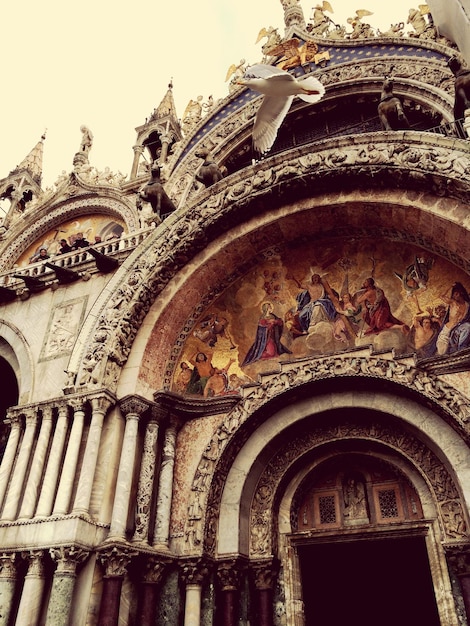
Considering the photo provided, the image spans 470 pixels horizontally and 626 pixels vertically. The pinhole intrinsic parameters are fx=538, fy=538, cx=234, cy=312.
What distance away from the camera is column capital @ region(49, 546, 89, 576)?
22.7ft

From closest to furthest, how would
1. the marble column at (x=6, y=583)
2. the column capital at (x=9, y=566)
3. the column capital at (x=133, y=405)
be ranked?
the marble column at (x=6, y=583), the column capital at (x=9, y=566), the column capital at (x=133, y=405)

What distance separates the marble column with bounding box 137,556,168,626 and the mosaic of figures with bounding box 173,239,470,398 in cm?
284

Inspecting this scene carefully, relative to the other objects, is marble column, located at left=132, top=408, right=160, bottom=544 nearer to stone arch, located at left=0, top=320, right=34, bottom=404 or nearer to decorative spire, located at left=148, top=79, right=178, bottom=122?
stone arch, located at left=0, top=320, right=34, bottom=404

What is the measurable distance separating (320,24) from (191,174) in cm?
548

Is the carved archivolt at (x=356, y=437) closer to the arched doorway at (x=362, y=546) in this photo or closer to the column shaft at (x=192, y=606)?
the arched doorway at (x=362, y=546)

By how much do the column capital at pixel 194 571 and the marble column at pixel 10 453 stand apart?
A: 2.98m

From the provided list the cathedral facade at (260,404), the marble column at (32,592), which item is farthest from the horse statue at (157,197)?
the marble column at (32,592)

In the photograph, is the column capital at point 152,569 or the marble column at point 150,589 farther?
the column capital at point 152,569

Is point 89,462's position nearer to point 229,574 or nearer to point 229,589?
point 229,574

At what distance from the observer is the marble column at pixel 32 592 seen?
6.83m

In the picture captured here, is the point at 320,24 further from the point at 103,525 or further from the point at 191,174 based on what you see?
the point at 103,525

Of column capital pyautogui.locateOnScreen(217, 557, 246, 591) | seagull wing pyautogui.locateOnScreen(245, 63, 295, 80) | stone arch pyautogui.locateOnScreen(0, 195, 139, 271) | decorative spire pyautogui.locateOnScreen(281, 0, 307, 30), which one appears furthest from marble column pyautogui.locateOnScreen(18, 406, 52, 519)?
decorative spire pyautogui.locateOnScreen(281, 0, 307, 30)

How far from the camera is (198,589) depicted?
24.7 ft

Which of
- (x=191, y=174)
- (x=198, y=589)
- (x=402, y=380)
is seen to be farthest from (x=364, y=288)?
(x=191, y=174)
